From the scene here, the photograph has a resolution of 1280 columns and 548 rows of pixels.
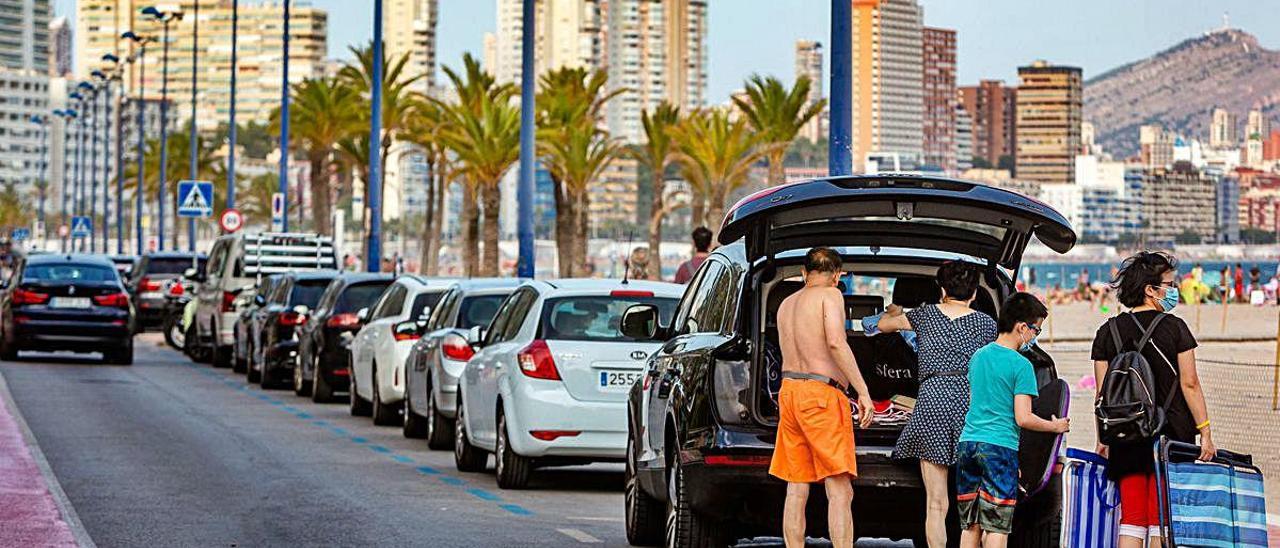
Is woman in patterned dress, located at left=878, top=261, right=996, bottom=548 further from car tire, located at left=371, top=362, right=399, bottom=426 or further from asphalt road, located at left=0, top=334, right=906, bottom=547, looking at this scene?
car tire, located at left=371, top=362, right=399, bottom=426

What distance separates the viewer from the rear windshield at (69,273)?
3566cm

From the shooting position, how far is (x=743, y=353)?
10.7 metres

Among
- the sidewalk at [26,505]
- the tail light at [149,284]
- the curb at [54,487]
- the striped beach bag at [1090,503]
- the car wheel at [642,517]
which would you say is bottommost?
the curb at [54,487]

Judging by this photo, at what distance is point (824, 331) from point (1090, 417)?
48.6 feet

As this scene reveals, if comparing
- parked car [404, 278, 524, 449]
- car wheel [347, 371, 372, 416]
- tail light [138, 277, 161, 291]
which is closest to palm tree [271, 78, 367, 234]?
tail light [138, 277, 161, 291]

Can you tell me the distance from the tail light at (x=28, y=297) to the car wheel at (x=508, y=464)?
20.1 meters

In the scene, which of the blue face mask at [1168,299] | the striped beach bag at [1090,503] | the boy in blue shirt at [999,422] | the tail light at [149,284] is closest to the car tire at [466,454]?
the striped beach bag at [1090,503]

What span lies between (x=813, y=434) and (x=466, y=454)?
7.91 m

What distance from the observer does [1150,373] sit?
970 cm

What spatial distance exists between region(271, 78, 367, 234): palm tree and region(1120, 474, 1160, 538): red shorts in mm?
64610

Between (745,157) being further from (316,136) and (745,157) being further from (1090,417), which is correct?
(1090,417)

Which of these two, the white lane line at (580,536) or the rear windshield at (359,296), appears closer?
the white lane line at (580,536)

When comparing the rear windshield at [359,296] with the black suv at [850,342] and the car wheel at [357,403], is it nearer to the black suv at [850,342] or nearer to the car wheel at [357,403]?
the car wheel at [357,403]

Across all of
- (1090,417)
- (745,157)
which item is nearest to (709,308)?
(1090,417)
